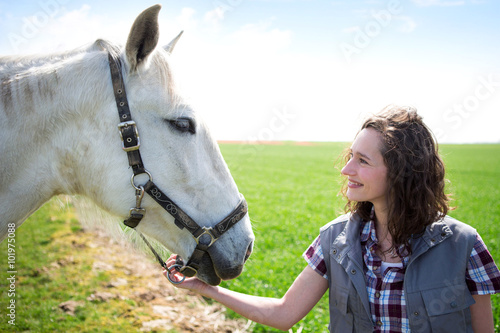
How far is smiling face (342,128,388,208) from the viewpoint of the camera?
6.47ft

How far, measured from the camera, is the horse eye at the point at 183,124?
1.84 meters

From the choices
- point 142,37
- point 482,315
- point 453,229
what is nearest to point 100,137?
point 142,37

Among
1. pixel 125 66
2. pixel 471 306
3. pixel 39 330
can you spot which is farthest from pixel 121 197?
pixel 39 330

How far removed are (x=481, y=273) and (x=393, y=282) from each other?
0.46 m

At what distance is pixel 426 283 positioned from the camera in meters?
1.71

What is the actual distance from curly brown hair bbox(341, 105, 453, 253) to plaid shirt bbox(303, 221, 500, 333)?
7.1 inches

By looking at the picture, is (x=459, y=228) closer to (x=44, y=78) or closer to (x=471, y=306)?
(x=471, y=306)

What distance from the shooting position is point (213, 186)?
1.94 meters

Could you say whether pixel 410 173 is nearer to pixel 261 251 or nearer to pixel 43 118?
pixel 43 118

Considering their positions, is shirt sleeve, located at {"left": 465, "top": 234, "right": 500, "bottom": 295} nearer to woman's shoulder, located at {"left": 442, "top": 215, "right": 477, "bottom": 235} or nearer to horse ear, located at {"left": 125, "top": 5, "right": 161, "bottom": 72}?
woman's shoulder, located at {"left": 442, "top": 215, "right": 477, "bottom": 235}

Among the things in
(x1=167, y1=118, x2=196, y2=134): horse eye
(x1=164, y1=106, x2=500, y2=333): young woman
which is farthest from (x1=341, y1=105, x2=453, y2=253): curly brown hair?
(x1=167, y1=118, x2=196, y2=134): horse eye

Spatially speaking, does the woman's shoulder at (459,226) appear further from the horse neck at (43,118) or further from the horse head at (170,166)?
the horse neck at (43,118)

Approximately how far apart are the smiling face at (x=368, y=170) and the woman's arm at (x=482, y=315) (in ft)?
2.41

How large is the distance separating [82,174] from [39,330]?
3331mm
